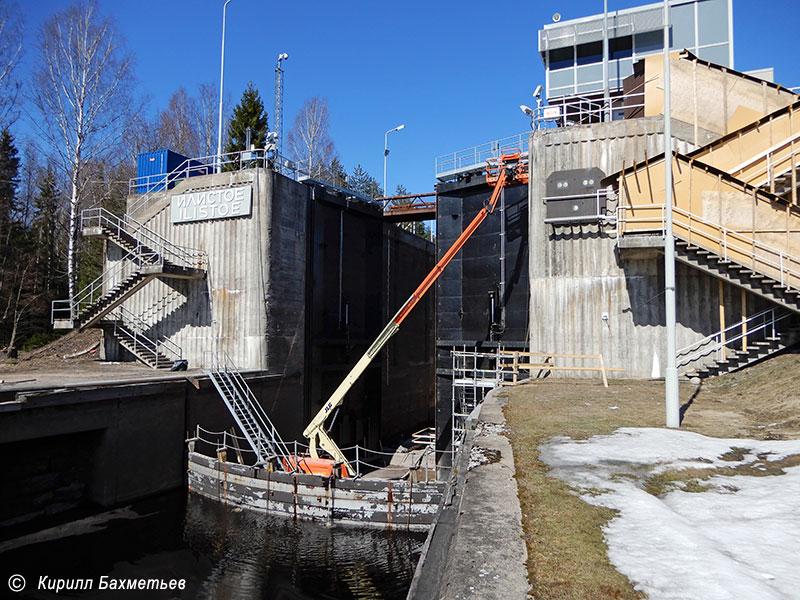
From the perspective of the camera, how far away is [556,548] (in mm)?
4215

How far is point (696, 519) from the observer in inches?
191

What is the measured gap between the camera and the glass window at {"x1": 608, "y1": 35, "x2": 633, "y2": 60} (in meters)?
33.7

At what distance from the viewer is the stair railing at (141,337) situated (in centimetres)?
2291

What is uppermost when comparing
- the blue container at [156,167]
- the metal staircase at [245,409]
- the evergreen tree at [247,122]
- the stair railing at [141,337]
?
the evergreen tree at [247,122]

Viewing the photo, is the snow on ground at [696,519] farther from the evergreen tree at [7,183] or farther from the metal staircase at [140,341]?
the evergreen tree at [7,183]

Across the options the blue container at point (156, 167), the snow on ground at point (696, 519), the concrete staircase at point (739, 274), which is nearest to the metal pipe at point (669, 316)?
the snow on ground at point (696, 519)

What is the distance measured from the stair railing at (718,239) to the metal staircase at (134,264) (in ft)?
57.0

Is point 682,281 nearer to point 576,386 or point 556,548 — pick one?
point 576,386

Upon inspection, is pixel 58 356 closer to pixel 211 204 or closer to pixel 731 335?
pixel 211 204

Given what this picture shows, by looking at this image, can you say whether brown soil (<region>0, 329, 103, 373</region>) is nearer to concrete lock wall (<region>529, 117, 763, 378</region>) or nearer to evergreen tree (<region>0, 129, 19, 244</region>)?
evergreen tree (<region>0, 129, 19, 244</region>)

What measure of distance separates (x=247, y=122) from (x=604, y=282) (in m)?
35.1

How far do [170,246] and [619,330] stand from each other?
64.2ft

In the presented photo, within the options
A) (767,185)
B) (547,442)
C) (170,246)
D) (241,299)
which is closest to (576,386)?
(547,442)

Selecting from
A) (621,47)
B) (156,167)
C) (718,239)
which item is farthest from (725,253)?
(621,47)
